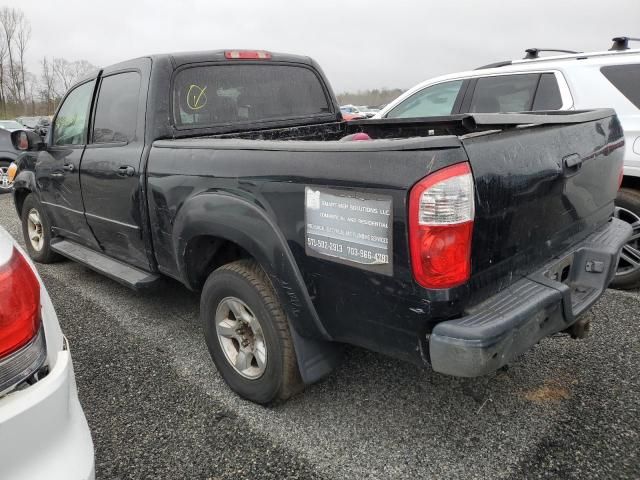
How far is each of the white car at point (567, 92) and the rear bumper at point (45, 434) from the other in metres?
3.98

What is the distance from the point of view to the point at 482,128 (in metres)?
2.53

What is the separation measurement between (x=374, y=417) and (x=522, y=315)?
3.30 feet

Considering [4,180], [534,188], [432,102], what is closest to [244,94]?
[534,188]

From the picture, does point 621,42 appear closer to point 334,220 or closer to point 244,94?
point 244,94

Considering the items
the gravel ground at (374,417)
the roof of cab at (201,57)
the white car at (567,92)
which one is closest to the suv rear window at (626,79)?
the white car at (567,92)

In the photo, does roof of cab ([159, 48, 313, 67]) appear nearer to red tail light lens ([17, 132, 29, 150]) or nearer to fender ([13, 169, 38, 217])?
red tail light lens ([17, 132, 29, 150])

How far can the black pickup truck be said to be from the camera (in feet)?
5.60

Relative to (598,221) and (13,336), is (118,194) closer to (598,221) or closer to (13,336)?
(13,336)

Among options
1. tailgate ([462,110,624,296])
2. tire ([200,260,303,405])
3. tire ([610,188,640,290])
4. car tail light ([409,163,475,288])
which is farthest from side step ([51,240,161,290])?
tire ([610,188,640,290])

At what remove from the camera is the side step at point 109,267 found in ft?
10.5

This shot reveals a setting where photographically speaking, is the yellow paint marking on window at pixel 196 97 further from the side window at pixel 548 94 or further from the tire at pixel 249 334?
the side window at pixel 548 94

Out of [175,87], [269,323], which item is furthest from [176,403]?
[175,87]

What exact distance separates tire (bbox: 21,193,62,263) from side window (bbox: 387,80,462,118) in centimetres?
371

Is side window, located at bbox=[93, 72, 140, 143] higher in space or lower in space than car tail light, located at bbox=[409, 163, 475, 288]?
higher
